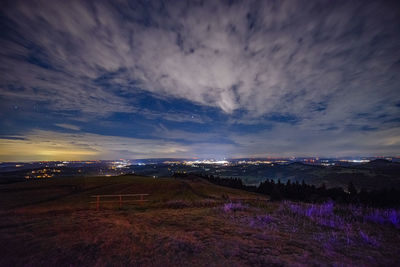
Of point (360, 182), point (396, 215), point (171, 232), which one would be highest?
point (396, 215)

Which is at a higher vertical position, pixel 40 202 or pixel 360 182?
pixel 40 202

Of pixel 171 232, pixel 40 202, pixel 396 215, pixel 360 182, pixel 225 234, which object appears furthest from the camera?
pixel 360 182

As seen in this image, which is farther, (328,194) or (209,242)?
(328,194)

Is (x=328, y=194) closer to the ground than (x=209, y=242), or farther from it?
closer to the ground

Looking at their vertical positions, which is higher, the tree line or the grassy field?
the grassy field

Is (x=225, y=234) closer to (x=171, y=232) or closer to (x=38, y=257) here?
(x=171, y=232)

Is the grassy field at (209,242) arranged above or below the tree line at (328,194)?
above

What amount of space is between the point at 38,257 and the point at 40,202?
3266 cm

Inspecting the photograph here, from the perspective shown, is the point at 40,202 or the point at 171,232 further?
the point at 40,202

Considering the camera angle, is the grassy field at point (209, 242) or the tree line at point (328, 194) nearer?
the grassy field at point (209, 242)

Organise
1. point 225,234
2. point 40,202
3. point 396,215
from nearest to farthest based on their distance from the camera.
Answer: point 225,234 < point 396,215 < point 40,202

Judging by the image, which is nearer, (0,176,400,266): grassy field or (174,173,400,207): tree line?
(0,176,400,266): grassy field

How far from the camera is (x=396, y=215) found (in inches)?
388

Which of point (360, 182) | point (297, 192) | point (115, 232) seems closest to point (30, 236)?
point (115, 232)
